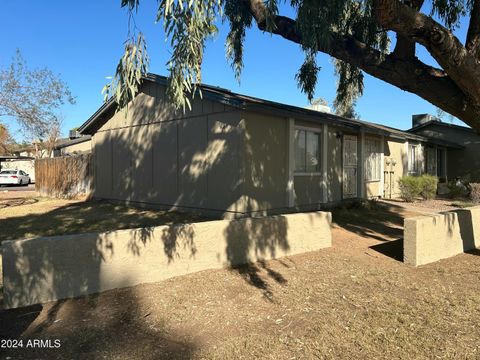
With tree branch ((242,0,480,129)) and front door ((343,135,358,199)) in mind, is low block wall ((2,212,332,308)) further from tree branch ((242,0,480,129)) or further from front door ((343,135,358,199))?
front door ((343,135,358,199))

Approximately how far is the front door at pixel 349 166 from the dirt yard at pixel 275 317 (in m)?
7.83

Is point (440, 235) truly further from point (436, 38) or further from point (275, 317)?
point (275, 317)

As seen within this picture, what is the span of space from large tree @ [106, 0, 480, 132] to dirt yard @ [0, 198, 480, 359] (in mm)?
2408

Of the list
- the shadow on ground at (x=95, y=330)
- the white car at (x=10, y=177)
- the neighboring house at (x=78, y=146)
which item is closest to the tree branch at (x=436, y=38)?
the shadow on ground at (x=95, y=330)

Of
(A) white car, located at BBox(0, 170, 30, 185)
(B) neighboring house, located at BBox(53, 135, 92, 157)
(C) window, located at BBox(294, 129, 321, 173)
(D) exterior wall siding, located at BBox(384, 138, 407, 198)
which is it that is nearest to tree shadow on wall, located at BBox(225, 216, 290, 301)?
(C) window, located at BBox(294, 129, 321, 173)

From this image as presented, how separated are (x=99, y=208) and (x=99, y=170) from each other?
3114 millimetres

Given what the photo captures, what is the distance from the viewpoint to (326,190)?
12906mm

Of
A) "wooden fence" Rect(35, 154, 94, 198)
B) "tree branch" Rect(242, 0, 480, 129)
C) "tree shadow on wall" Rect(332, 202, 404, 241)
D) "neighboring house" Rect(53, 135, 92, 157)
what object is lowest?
"tree shadow on wall" Rect(332, 202, 404, 241)

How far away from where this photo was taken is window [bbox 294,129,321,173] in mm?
11883

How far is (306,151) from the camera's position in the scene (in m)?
12.3

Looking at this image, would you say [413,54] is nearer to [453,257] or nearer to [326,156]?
[453,257]

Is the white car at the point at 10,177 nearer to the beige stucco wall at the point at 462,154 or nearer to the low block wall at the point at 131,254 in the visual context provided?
the beige stucco wall at the point at 462,154

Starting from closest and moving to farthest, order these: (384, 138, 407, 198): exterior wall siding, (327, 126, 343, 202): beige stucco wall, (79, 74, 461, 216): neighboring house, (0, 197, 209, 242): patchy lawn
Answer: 1. (0, 197, 209, 242): patchy lawn
2. (79, 74, 461, 216): neighboring house
3. (327, 126, 343, 202): beige stucco wall
4. (384, 138, 407, 198): exterior wall siding

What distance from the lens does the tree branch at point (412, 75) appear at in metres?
6.31
